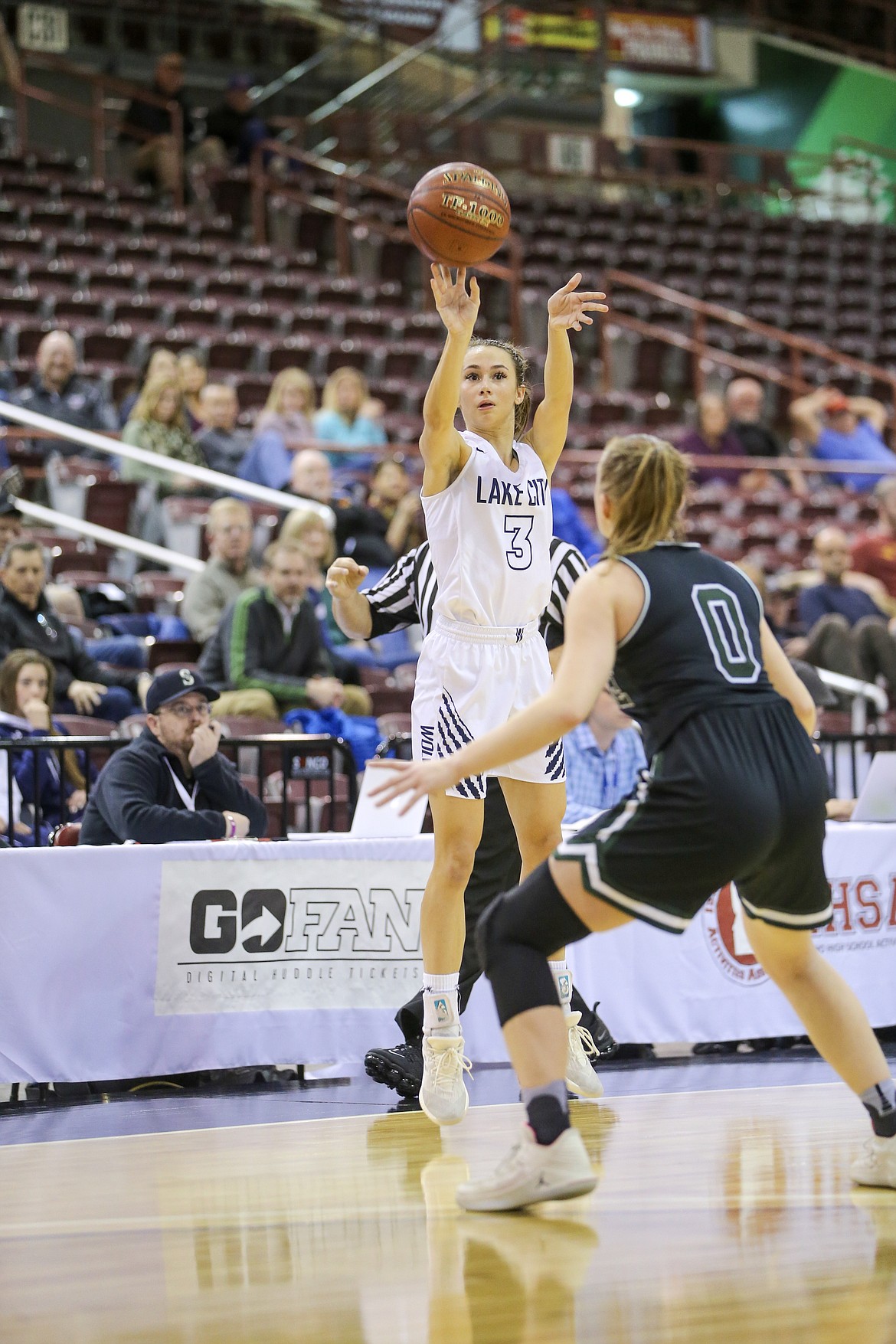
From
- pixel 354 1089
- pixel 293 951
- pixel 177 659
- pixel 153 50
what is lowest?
pixel 354 1089

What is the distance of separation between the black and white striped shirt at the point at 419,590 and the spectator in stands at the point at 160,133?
1203 centimetres

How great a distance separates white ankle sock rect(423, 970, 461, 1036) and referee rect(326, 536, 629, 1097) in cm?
37

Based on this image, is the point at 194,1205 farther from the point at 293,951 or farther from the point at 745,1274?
the point at 293,951

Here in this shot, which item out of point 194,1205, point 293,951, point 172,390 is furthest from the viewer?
point 172,390

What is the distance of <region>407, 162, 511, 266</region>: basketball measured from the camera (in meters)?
4.14

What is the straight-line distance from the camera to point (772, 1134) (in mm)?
3744

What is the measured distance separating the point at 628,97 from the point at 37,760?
20.4 m

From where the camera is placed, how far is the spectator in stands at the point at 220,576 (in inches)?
297

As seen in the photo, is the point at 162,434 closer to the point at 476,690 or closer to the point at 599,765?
the point at 599,765

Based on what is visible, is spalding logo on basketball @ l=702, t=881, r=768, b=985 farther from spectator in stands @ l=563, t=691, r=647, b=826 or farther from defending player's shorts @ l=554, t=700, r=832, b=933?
defending player's shorts @ l=554, t=700, r=832, b=933

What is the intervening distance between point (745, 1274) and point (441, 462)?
6.56ft

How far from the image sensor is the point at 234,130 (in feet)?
53.3

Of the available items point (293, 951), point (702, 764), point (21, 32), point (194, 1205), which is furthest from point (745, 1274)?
point (21, 32)

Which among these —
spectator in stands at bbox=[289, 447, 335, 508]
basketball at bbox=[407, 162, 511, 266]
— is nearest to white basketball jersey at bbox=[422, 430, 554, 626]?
basketball at bbox=[407, 162, 511, 266]
